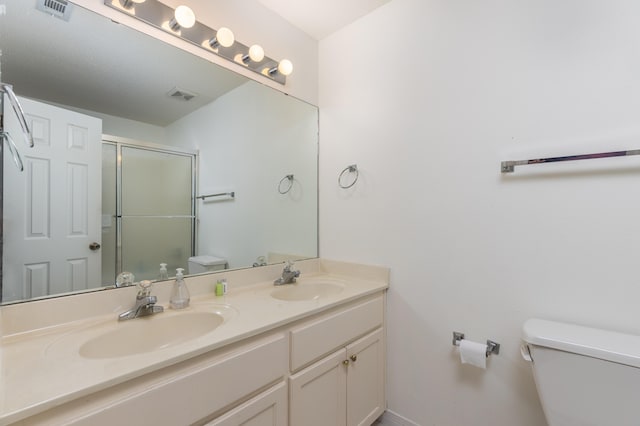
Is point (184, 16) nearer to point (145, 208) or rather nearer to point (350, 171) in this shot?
point (145, 208)

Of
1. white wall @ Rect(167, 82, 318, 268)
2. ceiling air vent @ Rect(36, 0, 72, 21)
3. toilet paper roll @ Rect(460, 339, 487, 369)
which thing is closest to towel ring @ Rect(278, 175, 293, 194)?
white wall @ Rect(167, 82, 318, 268)

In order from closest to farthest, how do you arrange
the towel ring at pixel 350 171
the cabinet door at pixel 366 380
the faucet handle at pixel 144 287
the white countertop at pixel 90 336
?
the white countertop at pixel 90 336
the faucet handle at pixel 144 287
the cabinet door at pixel 366 380
the towel ring at pixel 350 171

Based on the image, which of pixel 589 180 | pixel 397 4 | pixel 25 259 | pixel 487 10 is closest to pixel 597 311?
pixel 589 180

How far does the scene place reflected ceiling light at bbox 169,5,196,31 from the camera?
4.21 ft

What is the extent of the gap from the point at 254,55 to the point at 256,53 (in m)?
0.02

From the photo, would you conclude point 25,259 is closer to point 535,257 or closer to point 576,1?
point 535,257

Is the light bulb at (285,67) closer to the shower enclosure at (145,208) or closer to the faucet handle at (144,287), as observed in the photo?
the shower enclosure at (145,208)

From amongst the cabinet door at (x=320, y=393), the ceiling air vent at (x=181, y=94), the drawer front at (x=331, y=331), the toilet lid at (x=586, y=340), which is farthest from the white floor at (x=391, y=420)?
the ceiling air vent at (x=181, y=94)

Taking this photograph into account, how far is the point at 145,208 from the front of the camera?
4.25ft

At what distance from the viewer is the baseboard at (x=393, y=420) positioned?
5.10 ft

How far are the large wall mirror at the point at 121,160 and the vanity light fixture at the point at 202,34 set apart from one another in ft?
0.25

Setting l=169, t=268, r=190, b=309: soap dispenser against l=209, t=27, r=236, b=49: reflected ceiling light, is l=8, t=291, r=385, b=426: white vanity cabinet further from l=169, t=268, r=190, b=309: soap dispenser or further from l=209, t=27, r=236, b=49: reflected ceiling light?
l=209, t=27, r=236, b=49: reflected ceiling light

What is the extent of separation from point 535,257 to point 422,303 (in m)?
0.57

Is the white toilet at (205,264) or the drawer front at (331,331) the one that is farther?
the white toilet at (205,264)
